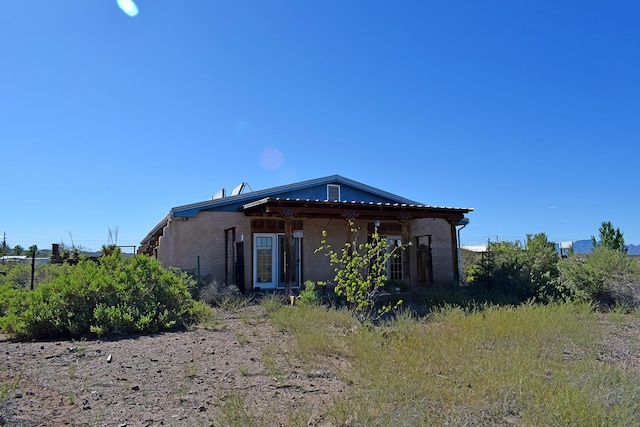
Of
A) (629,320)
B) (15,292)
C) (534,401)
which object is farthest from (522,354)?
(15,292)

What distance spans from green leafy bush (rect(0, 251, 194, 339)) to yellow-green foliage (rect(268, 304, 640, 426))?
282 centimetres

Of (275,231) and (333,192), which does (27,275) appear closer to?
(275,231)

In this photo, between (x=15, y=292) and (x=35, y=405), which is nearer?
(x=35, y=405)

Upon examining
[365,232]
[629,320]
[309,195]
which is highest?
[309,195]

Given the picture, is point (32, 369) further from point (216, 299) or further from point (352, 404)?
point (216, 299)

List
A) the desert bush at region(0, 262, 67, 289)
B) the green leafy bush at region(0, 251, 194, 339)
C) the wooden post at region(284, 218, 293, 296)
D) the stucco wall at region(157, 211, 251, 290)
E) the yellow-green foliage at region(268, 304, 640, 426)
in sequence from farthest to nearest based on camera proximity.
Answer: the stucco wall at region(157, 211, 251, 290) → the desert bush at region(0, 262, 67, 289) → the wooden post at region(284, 218, 293, 296) → the green leafy bush at region(0, 251, 194, 339) → the yellow-green foliage at region(268, 304, 640, 426)

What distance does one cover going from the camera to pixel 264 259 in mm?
15562

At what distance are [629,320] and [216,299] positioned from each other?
10005 millimetres

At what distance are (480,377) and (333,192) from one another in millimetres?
12596

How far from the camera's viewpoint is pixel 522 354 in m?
6.14

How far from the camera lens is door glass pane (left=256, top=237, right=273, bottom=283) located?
15.4 m

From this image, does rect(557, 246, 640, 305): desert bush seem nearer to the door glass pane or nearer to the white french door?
the white french door

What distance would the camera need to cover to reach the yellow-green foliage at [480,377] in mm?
4152

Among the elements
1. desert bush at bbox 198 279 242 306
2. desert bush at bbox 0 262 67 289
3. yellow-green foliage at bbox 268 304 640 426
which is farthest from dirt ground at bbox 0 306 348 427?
desert bush at bbox 0 262 67 289
